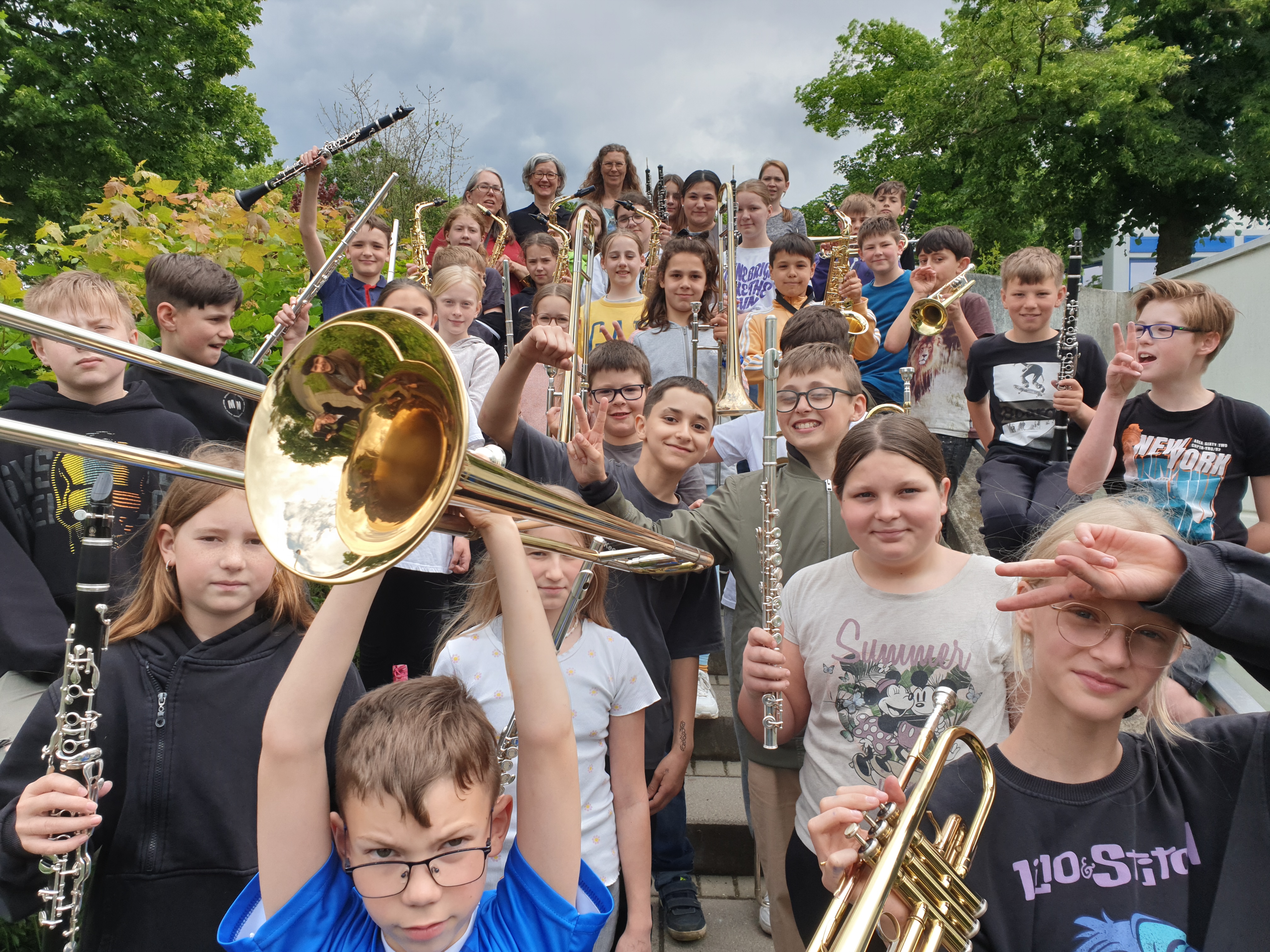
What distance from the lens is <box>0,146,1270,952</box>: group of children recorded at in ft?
5.08

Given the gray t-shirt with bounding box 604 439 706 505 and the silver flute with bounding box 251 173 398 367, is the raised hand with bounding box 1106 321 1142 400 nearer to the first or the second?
the gray t-shirt with bounding box 604 439 706 505

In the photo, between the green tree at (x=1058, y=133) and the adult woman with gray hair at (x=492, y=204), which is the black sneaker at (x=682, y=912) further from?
the green tree at (x=1058, y=133)

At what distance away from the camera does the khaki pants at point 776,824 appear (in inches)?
99.4

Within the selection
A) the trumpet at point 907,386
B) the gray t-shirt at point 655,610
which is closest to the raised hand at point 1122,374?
the trumpet at point 907,386

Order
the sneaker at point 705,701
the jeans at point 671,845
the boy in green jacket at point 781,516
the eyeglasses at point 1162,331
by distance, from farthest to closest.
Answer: the sneaker at point 705,701 → the eyeglasses at point 1162,331 → the jeans at point 671,845 → the boy in green jacket at point 781,516

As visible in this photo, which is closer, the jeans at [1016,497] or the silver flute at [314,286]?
the jeans at [1016,497]

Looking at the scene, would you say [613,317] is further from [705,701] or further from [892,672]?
[892,672]

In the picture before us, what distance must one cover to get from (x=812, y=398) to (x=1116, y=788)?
1.77 metres

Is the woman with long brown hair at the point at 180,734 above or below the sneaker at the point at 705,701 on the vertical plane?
above

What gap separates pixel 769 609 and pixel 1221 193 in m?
21.3

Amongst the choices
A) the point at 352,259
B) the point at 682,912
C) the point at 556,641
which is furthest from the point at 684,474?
the point at 352,259

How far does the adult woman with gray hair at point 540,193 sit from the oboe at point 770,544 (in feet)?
18.0

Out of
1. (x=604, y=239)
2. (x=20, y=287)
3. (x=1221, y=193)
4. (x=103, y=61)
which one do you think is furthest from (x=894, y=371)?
(x=103, y=61)

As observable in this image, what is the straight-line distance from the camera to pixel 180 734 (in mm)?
1981
